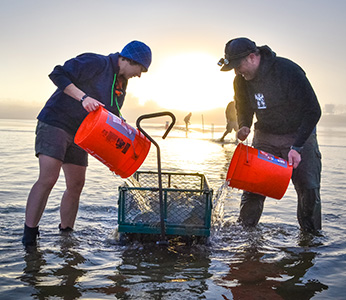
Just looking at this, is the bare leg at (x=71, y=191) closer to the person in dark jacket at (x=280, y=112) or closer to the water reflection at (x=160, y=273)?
the water reflection at (x=160, y=273)

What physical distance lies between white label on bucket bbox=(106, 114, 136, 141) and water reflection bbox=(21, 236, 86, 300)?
1.13 meters

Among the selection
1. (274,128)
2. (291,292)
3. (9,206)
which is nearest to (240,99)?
(274,128)

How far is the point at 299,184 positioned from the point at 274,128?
2.11 feet

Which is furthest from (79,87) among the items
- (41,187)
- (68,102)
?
(41,187)

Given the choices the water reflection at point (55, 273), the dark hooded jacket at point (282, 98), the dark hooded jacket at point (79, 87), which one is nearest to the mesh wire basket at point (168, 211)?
the water reflection at point (55, 273)

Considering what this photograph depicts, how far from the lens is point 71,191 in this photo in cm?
410

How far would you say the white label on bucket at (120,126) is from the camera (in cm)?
334

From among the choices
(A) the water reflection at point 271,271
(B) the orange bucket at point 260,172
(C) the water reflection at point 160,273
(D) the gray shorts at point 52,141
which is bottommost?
(A) the water reflection at point 271,271

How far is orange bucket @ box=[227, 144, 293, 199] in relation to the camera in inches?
152

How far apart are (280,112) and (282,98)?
15 centimetres

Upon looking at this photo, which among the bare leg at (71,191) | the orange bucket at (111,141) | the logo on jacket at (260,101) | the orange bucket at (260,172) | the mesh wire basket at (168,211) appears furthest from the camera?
the logo on jacket at (260,101)

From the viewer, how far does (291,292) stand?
2.87 metres

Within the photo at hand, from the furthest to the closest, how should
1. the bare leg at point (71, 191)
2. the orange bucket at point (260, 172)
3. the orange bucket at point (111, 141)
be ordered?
the bare leg at point (71, 191) → the orange bucket at point (260, 172) → the orange bucket at point (111, 141)

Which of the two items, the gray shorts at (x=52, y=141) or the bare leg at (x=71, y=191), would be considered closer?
the gray shorts at (x=52, y=141)
